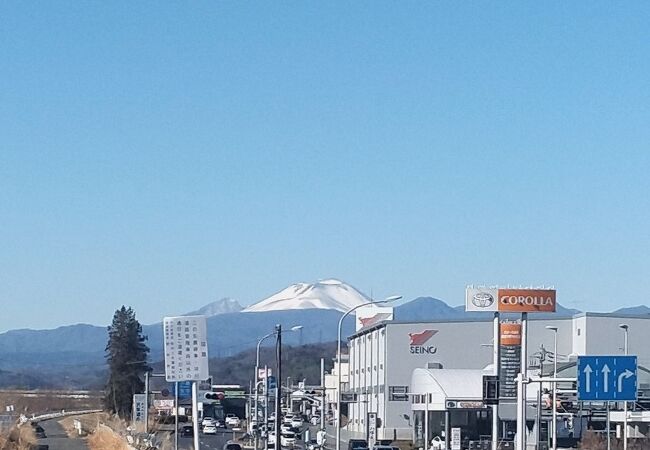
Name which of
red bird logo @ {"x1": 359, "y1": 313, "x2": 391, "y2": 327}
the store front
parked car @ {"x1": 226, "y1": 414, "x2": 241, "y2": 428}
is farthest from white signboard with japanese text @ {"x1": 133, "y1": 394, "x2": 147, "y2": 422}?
red bird logo @ {"x1": 359, "y1": 313, "x2": 391, "y2": 327}

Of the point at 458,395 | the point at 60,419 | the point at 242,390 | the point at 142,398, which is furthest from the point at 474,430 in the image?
the point at 242,390

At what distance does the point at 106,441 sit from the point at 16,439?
478cm

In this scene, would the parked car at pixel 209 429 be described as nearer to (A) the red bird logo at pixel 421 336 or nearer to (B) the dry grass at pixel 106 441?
(A) the red bird logo at pixel 421 336

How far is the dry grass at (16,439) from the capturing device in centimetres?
5508

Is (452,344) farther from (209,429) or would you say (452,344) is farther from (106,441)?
(106,441)

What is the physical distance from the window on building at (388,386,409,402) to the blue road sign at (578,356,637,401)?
5901cm

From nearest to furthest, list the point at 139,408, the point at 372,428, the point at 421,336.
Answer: the point at 139,408 < the point at 372,428 < the point at 421,336

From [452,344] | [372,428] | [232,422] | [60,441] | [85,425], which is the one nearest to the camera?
[60,441]

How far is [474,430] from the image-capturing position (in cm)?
8044

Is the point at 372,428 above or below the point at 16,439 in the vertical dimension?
below

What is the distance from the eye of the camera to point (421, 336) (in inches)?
3684

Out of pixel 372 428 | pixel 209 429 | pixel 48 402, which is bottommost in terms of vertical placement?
pixel 48 402

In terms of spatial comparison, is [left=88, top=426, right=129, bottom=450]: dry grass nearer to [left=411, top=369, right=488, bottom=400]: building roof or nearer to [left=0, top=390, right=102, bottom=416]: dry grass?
[left=411, top=369, right=488, bottom=400]: building roof

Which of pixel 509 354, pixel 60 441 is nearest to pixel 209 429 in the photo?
pixel 60 441
